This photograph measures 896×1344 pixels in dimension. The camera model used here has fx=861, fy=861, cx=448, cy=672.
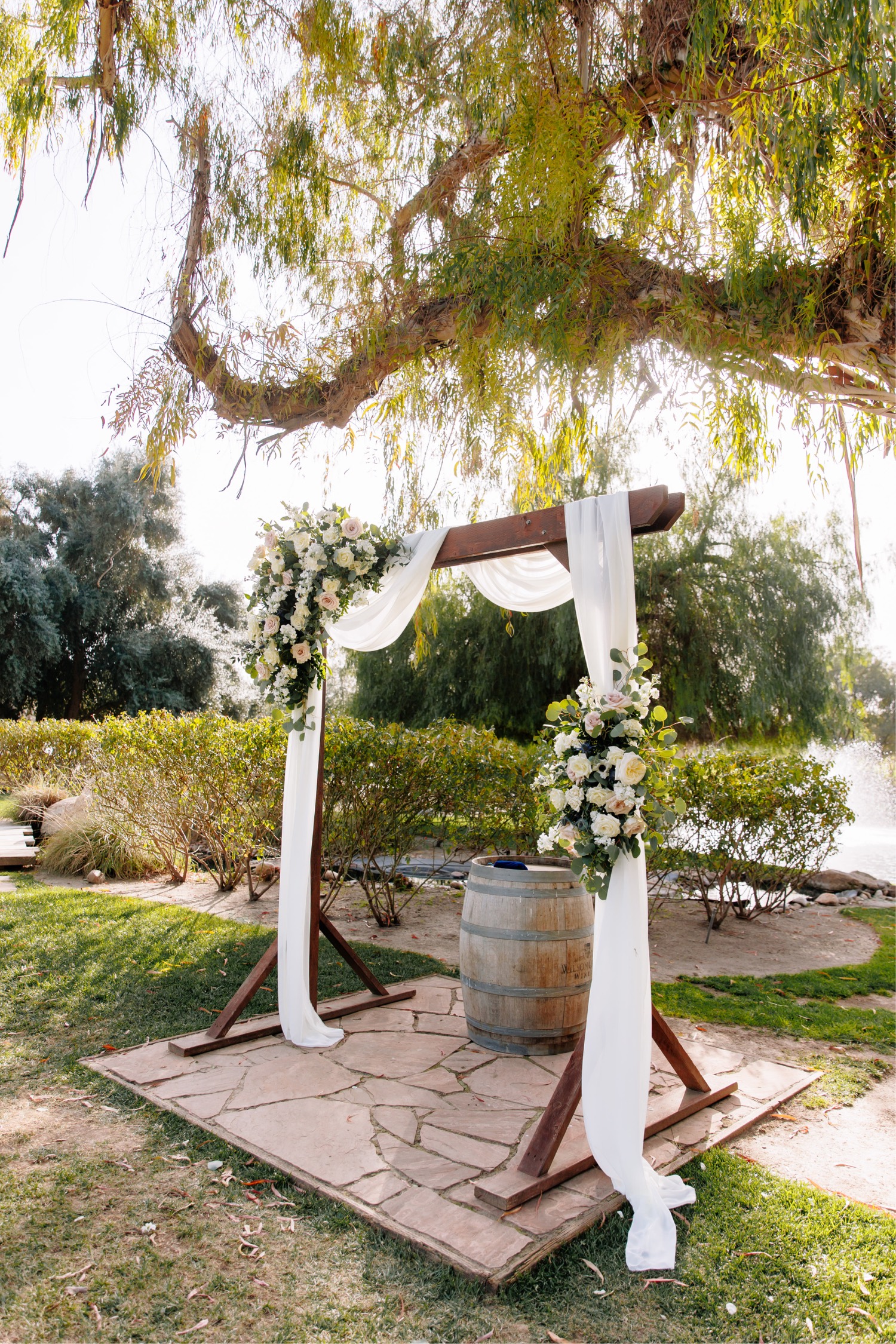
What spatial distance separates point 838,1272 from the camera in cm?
237

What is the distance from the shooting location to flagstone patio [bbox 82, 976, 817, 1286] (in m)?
2.59

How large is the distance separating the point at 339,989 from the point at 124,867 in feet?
13.9

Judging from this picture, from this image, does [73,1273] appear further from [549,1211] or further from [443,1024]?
[443,1024]

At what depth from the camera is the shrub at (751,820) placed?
6.38 meters

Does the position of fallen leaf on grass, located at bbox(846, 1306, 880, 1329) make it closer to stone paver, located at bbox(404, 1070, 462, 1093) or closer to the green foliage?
stone paver, located at bbox(404, 1070, 462, 1093)

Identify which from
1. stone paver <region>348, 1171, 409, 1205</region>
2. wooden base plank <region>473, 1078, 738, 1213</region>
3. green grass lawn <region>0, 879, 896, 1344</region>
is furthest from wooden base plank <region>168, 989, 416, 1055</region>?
wooden base plank <region>473, 1078, 738, 1213</region>

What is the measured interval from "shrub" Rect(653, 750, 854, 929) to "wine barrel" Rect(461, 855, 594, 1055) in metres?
2.67

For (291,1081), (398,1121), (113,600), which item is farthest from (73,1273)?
(113,600)

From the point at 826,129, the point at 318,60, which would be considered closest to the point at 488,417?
the point at 826,129

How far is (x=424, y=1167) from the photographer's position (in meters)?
2.92

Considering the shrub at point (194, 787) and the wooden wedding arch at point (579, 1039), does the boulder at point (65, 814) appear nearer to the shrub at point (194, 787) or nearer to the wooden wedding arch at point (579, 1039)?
the shrub at point (194, 787)

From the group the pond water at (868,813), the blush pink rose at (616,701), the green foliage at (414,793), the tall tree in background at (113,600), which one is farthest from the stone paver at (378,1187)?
the tall tree in background at (113,600)

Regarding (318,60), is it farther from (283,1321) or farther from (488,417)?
(283,1321)

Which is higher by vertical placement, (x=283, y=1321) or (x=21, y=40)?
(x=21, y=40)
